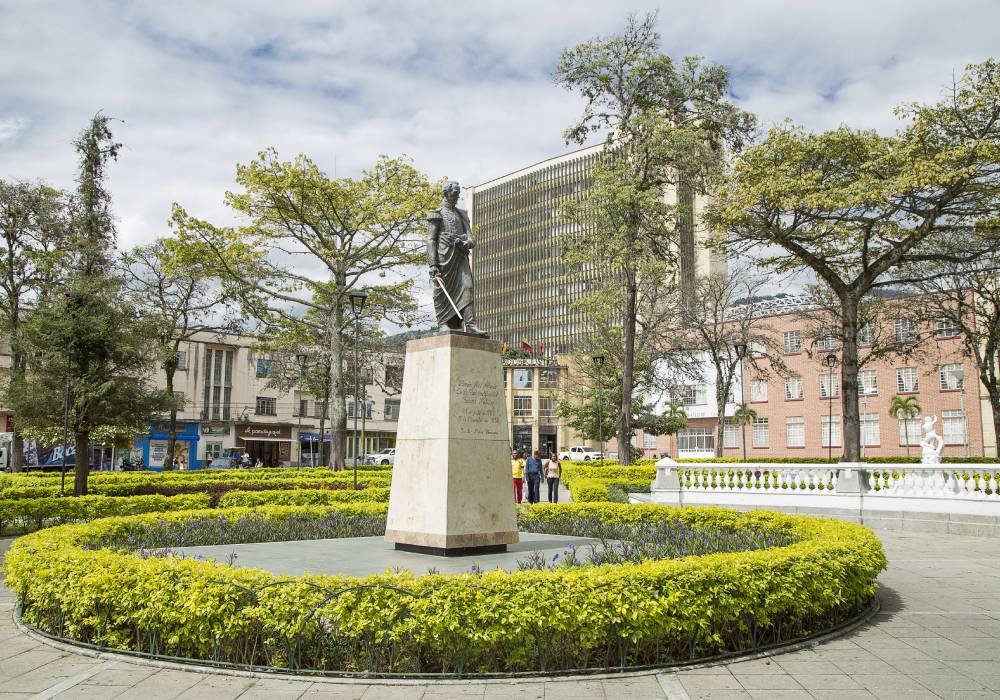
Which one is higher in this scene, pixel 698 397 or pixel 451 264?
pixel 451 264

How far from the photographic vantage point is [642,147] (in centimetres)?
2792

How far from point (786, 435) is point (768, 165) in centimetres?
3694

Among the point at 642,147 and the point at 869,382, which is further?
the point at 869,382

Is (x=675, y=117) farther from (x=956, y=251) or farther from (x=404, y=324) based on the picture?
(x=404, y=324)

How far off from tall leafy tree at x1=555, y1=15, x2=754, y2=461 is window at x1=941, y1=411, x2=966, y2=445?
30461 mm

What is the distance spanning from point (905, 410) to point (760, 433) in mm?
10652

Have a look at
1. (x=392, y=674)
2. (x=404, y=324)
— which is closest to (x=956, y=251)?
(x=404, y=324)

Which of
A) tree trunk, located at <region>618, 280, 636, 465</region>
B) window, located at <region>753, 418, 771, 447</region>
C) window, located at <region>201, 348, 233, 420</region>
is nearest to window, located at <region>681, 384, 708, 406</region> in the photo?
window, located at <region>753, 418, 771, 447</region>

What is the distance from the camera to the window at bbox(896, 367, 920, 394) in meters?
51.2

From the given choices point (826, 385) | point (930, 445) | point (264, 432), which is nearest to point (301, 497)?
point (930, 445)

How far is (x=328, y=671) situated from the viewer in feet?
20.6

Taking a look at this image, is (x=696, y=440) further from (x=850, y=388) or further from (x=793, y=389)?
(x=850, y=388)

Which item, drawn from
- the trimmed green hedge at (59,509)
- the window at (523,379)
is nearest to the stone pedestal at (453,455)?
the trimmed green hedge at (59,509)

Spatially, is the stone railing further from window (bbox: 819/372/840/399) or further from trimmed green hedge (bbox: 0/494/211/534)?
window (bbox: 819/372/840/399)
